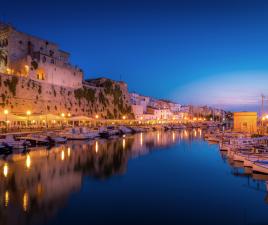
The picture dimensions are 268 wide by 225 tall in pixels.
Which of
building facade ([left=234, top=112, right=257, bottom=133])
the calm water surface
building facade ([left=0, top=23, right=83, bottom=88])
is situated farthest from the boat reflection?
building facade ([left=0, top=23, right=83, bottom=88])

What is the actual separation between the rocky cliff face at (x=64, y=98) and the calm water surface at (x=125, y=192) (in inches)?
431

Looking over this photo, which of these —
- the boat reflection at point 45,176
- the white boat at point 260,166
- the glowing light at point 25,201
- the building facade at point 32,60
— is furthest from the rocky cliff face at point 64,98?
the white boat at point 260,166

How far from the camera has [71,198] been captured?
8148 millimetres

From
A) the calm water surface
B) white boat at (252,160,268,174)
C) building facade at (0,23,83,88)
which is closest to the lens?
the calm water surface

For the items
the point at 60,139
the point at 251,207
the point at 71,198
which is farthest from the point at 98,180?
the point at 60,139

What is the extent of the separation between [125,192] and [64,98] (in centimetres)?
2403

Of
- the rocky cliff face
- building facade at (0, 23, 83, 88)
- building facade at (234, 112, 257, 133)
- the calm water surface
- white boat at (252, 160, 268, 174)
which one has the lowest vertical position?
the calm water surface

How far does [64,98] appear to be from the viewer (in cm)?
3133

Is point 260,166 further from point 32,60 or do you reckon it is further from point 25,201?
point 32,60

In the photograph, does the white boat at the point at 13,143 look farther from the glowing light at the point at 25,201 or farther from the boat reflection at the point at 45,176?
the glowing light at the point at 25,201

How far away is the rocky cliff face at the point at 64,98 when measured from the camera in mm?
23497

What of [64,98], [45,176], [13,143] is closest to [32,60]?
[64,98]

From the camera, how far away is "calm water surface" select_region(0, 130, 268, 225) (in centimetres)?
676

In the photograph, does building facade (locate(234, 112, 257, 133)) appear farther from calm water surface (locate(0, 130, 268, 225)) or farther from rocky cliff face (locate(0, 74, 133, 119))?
rocky cliff face (locate(0, 74, 133, 119))
